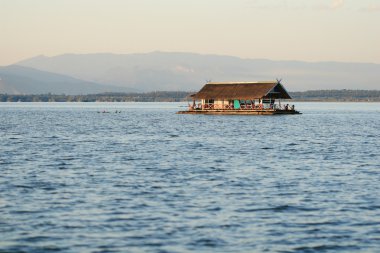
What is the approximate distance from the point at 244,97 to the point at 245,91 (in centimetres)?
147

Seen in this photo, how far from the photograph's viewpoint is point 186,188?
25703 mm

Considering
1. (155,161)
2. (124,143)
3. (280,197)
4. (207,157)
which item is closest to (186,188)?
(280,197)

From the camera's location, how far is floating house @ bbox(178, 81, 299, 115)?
108381 millimetres

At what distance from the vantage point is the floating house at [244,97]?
10838 cm

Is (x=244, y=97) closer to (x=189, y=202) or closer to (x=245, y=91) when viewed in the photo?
(x=245, y=91)

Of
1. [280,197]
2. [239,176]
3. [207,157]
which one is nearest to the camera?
[280,197]

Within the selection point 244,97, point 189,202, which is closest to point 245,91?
point 244,97

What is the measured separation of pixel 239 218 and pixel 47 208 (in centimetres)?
553

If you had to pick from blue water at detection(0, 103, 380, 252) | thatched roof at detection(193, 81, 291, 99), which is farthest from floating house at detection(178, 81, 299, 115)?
blue water at detection(0, 103, 380, 252)

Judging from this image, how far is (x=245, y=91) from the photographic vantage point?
360 ft

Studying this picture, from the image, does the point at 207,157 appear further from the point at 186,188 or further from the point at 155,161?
the point at 186,188

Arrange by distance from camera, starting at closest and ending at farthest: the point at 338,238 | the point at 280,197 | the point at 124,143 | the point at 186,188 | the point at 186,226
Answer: the point at 338,238, the point at 186,226, the point at 280,197, the point at 186,188, the point at 124,143

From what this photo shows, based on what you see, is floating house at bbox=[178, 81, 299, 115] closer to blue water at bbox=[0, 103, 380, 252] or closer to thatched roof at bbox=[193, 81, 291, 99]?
thatched roof at bbox=[193, 81, 291, 99]

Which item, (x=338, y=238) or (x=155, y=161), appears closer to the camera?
(x=338, y=238)
